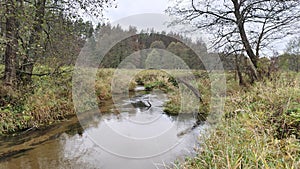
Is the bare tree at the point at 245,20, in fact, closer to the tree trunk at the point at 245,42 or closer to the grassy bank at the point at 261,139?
the tree trunk at the point at 245,42

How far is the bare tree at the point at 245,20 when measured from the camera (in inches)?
235

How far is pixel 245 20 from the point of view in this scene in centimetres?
650

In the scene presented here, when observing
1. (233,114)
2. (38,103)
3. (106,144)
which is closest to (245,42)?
(233,114)

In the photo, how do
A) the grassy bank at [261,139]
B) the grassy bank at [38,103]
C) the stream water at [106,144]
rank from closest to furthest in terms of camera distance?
the grassy bank at [261,139] → the stream water at [106,144] → the grassy bank at [38,103]

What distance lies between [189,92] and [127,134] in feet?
11.2

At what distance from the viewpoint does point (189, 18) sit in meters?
7.19

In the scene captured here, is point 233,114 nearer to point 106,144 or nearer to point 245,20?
point 106,144

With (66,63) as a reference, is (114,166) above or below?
below

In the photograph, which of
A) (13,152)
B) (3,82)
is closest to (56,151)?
(13,152)

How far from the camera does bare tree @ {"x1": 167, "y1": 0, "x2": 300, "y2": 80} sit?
598cm

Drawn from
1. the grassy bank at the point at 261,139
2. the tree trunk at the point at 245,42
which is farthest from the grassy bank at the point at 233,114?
the tree trunk at the point at 245,42

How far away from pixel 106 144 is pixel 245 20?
18.9 feet

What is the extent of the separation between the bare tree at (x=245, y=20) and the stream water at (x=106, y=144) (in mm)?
3060

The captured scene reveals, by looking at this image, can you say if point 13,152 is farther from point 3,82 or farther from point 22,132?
point 3,82
